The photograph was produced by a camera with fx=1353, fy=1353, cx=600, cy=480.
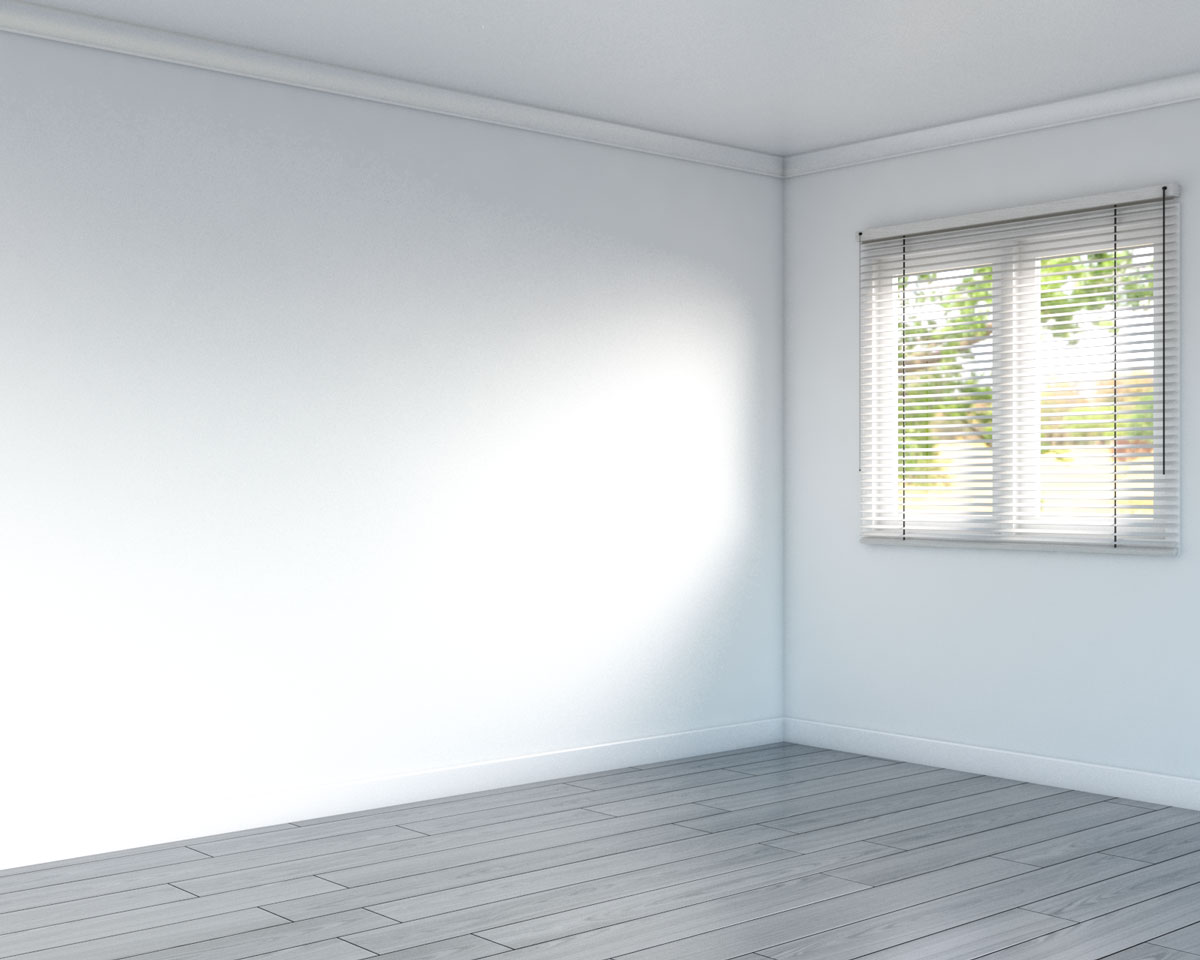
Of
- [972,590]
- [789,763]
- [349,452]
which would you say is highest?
[349,452]

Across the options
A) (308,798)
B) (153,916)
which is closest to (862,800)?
(308,798)

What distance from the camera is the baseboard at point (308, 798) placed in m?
4.25

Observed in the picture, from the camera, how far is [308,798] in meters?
4.76

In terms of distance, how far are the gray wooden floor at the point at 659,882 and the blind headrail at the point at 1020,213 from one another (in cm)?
226

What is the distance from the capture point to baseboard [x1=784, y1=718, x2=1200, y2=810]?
502 centimetres

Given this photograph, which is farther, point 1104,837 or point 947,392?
point 947,392

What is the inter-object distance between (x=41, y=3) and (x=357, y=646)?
2.35 m

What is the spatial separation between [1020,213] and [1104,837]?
2.42 meters

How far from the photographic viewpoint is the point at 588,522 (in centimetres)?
557

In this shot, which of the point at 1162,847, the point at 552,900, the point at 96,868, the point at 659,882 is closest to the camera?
the point at 552,900

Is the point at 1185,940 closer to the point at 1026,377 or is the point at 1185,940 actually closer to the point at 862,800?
the point at 862,800

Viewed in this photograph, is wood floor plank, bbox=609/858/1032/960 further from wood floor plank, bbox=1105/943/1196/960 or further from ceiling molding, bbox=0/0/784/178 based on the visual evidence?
ceiling molding, bbox=0/0/784/178

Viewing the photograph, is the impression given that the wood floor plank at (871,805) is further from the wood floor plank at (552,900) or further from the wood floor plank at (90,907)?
the wood floor plank at (90,907)

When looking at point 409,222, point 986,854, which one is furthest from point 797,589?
point 409,222
